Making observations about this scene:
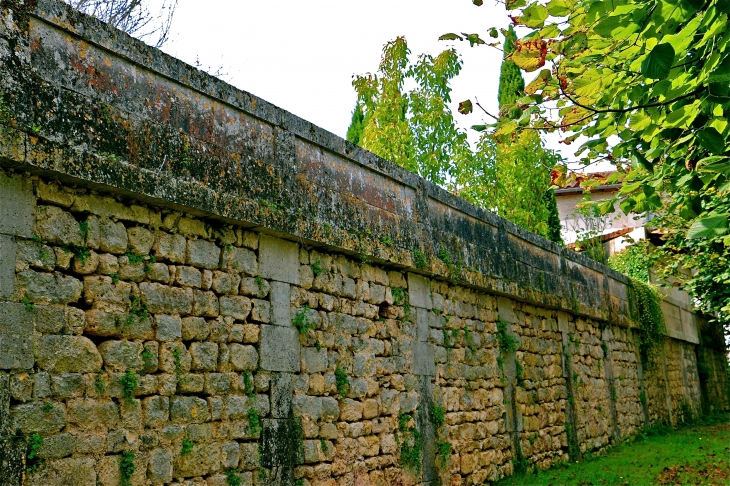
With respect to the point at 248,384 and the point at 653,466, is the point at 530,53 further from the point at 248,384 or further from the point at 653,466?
the point at 653,466

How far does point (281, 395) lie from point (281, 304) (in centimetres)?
72

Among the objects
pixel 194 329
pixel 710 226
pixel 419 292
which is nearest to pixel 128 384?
pixel 194 329

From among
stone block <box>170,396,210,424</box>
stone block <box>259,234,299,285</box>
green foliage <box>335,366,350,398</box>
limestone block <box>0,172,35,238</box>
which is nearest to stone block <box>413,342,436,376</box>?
green foliage <box>335,366,350,398</box>

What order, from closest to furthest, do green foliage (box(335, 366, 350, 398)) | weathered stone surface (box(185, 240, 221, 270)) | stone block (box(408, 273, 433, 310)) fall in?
weathered stone surface (box(185, 240, 221, 270)) → green foliage (box(335, 366, 350, 398)) → stone block (box(408, 273, 433, 310))

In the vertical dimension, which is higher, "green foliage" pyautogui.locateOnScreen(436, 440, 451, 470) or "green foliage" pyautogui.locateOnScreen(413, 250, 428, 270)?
"green foliage" pyautogui.locateOnScreen(413, 250, 428, 270)

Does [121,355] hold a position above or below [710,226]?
below

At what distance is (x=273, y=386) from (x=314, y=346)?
633 mm

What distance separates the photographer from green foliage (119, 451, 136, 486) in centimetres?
448

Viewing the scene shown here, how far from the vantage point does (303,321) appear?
609cm

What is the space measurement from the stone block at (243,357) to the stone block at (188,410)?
405 mm

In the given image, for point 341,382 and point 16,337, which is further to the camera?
point 341,382

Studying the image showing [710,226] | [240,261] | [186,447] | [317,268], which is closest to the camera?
[710,226]

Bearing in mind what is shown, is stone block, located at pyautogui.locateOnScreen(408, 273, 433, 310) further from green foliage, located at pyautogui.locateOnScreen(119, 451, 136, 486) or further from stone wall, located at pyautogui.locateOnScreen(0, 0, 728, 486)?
green foliage, located at pyautogui.locateOnScreen(119, 451, 136, 486)

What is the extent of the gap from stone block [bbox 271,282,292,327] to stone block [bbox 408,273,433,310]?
2.00 meters
